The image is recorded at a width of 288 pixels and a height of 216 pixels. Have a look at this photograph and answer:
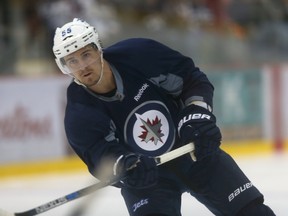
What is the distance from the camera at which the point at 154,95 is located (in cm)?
300

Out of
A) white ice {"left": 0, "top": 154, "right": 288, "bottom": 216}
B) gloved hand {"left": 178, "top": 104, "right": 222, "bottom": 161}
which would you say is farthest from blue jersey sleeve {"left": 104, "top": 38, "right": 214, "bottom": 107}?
white ice {"left": 0, "top": 154, "right": 288, "bottom": 216}

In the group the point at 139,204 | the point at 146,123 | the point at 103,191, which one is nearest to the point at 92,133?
the point at 146,123

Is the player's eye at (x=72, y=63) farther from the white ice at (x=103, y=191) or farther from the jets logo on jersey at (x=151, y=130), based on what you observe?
the white ice at (x=103, y=191)

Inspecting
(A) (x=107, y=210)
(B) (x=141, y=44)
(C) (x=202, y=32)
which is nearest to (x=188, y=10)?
(C) (x=202, y=32)

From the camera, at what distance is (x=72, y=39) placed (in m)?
2.86

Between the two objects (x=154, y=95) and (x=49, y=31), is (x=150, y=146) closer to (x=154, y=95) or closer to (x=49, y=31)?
(x=154, y=95)

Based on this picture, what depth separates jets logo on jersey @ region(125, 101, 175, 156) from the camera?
117 inches

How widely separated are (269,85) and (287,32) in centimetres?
97

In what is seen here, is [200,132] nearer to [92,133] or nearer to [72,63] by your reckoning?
[92,133]

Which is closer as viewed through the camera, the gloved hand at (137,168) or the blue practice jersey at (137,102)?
the gloved hand at (137,168)

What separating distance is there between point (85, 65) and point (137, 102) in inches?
10.2

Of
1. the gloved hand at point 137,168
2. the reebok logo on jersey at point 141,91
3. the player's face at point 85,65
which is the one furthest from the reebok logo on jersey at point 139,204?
the player's face at point 85,65

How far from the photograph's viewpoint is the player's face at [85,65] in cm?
286

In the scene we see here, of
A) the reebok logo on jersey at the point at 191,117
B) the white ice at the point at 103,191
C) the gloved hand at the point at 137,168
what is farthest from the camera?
the white ice at the point at 103,191
